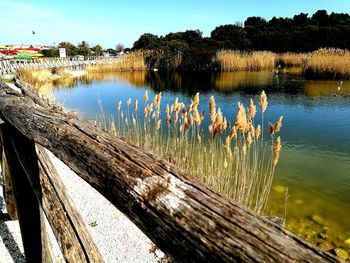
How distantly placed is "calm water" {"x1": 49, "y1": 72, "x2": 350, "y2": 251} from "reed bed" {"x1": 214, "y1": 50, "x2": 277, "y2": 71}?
9.53 metres

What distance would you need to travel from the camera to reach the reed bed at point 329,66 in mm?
19750

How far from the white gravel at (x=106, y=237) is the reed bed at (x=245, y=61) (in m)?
25.2

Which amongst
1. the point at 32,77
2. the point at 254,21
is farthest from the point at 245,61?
the point at 254,21

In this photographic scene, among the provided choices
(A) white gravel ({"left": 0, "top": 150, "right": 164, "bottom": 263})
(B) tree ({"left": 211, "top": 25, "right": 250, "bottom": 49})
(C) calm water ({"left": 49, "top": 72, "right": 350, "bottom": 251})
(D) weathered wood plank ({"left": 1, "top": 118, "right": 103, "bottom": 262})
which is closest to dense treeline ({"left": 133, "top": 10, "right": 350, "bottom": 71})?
(B) tree ({"left": 211, "top": 25, "right": 250, "bottom": 49})

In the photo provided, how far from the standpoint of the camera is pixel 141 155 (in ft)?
3.35

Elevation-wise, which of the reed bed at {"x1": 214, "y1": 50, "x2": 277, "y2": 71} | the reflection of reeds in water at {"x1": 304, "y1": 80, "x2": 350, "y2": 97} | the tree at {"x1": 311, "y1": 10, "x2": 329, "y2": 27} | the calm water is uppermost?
the tree at {"x1": 311, "y1": 10, "x2": 329, "y2": 27}

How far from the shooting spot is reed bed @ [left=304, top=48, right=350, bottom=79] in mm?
19750

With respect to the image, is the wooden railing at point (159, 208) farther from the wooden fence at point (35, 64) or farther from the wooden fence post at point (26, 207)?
the wooden fence at point (35, 64)

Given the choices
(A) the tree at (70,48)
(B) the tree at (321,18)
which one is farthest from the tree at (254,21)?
(A) the tree at (70,48)

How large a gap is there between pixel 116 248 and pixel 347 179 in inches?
186

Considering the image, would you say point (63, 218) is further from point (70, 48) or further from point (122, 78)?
point (70, 48)

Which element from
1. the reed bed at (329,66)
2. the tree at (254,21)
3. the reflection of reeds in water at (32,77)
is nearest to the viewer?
the reflection of reeds in water at (32,77)

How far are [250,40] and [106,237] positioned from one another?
137 feet

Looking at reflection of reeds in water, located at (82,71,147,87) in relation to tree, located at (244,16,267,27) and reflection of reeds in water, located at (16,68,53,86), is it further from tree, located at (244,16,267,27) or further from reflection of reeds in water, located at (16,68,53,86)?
tree, located at (244,16,267,27)
